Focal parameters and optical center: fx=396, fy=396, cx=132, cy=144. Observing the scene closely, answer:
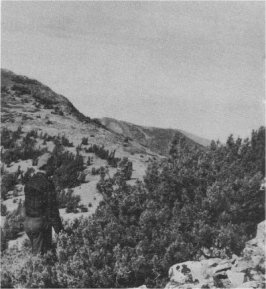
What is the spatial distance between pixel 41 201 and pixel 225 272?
305 cm

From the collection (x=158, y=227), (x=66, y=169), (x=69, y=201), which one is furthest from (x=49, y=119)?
(x=158, y=227)

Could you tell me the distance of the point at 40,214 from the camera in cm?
625

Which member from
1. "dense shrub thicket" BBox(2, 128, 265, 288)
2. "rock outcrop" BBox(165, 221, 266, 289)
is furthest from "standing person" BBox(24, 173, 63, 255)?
"rock outcrop" BBox(165, 221, 266, 289)

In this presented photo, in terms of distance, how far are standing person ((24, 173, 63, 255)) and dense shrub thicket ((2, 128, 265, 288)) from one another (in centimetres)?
38

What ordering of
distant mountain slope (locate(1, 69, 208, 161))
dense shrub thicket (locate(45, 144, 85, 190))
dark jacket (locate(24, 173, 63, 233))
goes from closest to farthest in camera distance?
dark jacket (locate(24, 173, 63, 233)) < dense shrub thicket (locate(45, 144, 85, 190)) < distant mountain slope (locate(1, 69, 208, 161))

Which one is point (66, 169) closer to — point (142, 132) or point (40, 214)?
point (40, 214)

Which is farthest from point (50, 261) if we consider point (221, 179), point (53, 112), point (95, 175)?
point (53, 112)

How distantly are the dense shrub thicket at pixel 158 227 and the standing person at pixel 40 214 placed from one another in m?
0.38

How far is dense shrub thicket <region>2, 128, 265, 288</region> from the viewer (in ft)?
17.3

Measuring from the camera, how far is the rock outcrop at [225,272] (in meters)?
4.50

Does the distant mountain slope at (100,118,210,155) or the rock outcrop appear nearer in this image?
the rock outcrop

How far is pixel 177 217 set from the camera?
6098mm

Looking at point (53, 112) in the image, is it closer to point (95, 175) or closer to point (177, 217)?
point (95, 175)

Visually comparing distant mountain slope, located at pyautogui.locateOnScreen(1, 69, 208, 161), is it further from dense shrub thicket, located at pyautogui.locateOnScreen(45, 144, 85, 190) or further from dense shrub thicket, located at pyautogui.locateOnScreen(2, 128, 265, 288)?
dense shrub thicket, located at pyautogui.locateOnScreen(2, 128, 265, 288)
